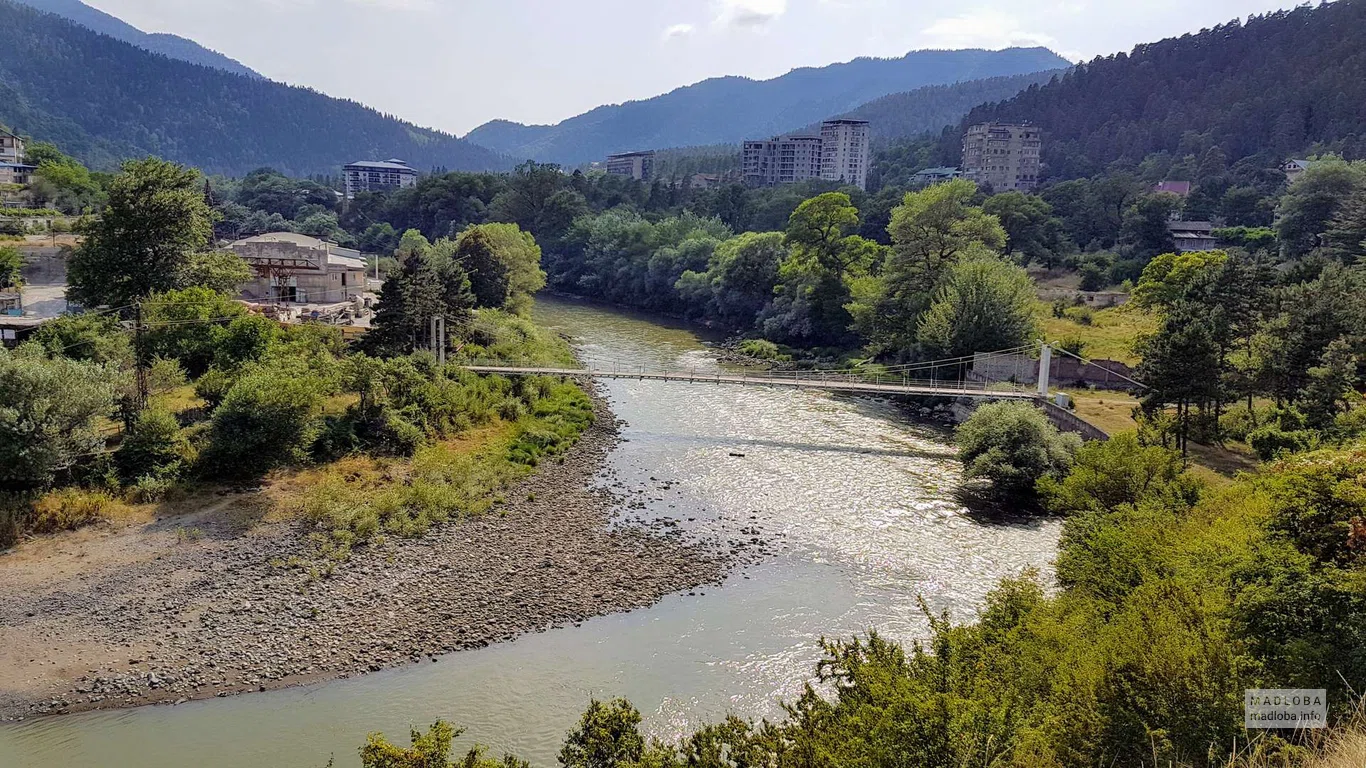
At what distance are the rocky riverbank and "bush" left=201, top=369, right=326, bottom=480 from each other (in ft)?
4.38

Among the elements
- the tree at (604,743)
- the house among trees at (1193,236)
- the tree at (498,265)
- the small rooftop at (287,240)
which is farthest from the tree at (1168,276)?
the small rooftop at (287,240)

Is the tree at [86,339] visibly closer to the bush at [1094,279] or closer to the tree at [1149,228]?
the bush at [1094,279]

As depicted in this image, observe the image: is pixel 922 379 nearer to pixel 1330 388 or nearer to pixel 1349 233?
pixel 1330 388

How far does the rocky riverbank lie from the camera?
41.3 feet

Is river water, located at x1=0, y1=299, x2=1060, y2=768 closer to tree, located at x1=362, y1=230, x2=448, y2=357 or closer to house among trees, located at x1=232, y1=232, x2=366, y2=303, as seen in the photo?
tree, located at x1=362, y1=230, x2=448, y2=357

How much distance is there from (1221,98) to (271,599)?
10261 cm

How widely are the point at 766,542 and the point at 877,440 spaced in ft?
33.2

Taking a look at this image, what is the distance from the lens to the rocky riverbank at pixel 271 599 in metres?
12.6

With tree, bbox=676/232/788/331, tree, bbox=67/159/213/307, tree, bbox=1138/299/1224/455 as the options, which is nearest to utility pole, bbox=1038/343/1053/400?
tree, bbox=1138/299/1224/455

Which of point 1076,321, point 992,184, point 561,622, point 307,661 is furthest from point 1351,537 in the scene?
point 992,184

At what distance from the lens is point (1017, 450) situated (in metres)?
21.8

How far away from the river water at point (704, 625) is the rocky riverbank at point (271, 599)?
0.53 meters

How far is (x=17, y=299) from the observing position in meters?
29.3

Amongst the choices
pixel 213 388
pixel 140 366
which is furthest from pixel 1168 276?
pixel 140 366
